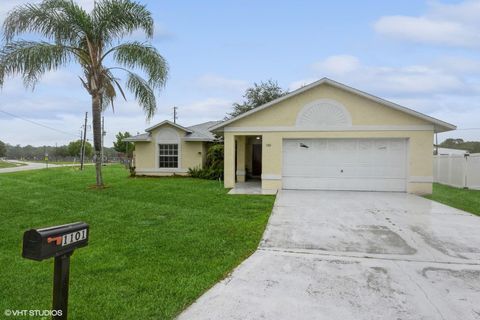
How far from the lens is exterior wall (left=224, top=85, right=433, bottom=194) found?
11914 mm

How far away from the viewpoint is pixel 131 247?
5297 millimetres

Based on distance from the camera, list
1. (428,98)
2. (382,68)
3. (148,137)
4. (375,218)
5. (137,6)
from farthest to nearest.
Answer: (428,98)
(382,68)
(148,137)
(137,6)
(375,218)

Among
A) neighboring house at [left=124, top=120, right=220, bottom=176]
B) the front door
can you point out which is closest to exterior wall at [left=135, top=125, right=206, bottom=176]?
neighboring house at [left=124, top=120, right=220, bottom=176]

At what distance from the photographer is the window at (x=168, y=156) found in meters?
19.0

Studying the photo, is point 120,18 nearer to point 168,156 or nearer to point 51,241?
point 168,156

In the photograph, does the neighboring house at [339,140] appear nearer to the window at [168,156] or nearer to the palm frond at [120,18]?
the palm frond at [120,18]

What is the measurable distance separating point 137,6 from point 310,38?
8.18 meters

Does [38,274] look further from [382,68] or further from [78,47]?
[382,68]

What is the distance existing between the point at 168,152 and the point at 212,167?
3234mm

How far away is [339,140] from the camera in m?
12.5

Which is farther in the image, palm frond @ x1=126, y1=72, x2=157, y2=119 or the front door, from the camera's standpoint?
the front door

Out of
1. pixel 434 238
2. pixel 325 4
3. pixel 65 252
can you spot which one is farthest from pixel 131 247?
pixel 325 4

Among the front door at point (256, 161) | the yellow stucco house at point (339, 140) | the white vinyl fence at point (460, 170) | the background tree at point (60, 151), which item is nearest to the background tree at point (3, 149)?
the background tree at point (60, 151)

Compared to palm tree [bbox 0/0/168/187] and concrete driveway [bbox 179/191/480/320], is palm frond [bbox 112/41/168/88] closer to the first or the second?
palm tree [bbox 0/0/168/187]
